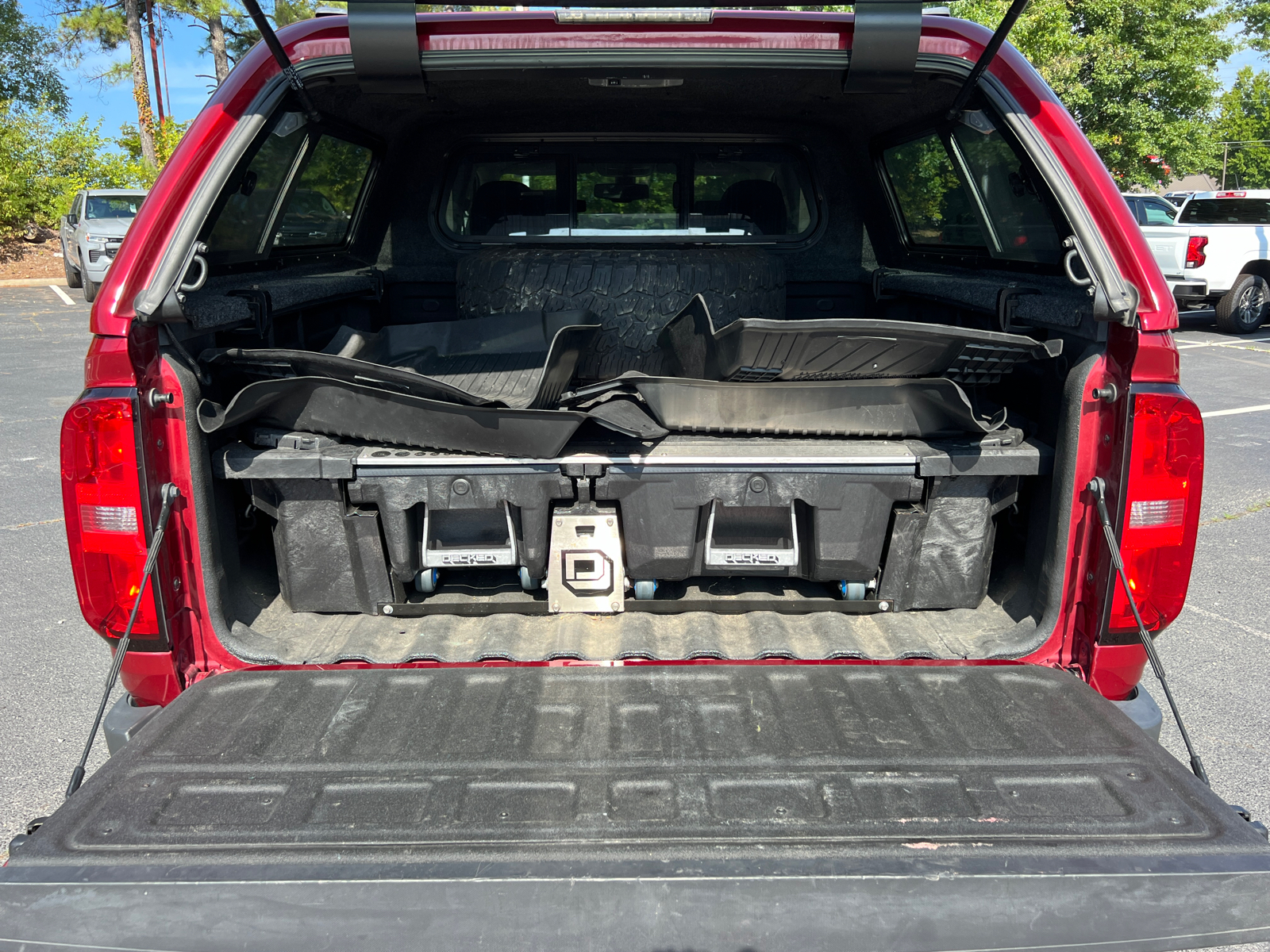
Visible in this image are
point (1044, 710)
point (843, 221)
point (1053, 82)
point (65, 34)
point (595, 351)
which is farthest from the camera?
point (65, 34)

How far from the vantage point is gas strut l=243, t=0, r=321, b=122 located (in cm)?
178

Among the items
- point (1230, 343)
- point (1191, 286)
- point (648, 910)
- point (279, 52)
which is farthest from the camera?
point (1191, 286)

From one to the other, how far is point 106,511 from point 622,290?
1656 mm

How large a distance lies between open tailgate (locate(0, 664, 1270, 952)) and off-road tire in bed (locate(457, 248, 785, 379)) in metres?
1.38

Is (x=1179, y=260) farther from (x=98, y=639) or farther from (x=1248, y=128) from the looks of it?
(x=1248, y=128)

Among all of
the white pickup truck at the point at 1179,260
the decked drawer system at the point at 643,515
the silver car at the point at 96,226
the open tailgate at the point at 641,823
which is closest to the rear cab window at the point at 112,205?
the silver car at the point at 96,226

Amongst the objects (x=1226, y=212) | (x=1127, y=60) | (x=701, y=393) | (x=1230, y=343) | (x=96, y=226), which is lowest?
(x=1230, y=343)

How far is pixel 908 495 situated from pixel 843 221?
187cm

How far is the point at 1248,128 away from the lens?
35.8 metres

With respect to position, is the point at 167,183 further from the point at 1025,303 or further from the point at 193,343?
the point at 1025,303

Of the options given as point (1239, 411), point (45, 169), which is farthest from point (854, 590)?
point (45, 169)

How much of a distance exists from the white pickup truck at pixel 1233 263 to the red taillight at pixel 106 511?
13098 millimetres

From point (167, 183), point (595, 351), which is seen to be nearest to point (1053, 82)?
point (595, 351)

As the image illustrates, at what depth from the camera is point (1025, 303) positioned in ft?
7.45
